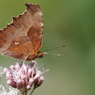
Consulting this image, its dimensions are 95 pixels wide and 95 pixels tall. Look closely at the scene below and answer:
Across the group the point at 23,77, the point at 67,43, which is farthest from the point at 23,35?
the point at 67,43

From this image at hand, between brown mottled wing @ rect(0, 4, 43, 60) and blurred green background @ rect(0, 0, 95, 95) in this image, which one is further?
blurred green background @ rect(0, 0, 95, 95)

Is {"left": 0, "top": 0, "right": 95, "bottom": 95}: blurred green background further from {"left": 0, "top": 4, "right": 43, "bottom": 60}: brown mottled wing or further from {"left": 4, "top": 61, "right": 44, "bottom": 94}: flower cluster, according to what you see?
{"left": 0, "top": 4, "right": 43, "bottom": 60}: brown mottled wing

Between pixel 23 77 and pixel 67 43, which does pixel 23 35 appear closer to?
pixel 23 77

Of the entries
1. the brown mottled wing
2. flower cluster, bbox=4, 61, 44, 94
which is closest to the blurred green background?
flower cluster, bbox=4, 61, 44, 94

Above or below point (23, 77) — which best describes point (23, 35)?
above

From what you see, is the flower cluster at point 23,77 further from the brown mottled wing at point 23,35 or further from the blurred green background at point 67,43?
the blurred green background at point 67,43

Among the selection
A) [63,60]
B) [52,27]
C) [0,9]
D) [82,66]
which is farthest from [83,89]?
[0,9]
